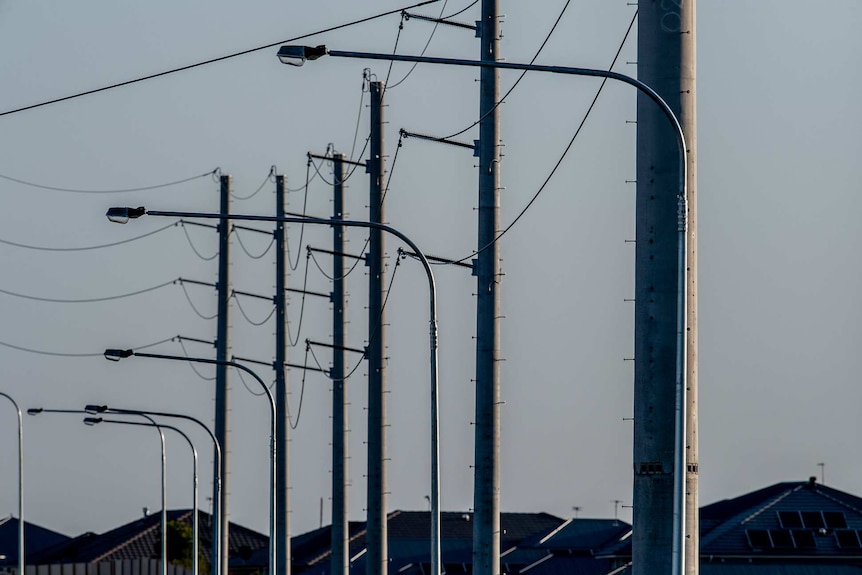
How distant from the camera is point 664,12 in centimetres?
2566

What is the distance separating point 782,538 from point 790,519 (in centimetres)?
212

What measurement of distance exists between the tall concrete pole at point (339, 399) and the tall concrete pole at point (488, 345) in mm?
15148

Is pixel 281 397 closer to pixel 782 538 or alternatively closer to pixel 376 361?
pixel 376 361

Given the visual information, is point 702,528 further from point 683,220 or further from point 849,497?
point 683,220

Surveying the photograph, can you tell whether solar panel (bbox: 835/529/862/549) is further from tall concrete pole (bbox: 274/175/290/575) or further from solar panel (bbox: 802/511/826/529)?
tall concrete pole (bbox: 274/175/290/575)

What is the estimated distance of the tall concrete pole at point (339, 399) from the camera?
5141cm

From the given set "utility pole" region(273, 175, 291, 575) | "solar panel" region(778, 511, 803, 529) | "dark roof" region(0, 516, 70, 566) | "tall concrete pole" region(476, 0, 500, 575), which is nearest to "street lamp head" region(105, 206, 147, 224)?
"tall concrete pole" region(476, 0, 500, 575)

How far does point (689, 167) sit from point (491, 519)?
371 inches

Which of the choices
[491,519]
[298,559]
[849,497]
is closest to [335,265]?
[491,519]

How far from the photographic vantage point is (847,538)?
285ft

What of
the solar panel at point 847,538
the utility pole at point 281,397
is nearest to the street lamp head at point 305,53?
the utility pole at point 281,397

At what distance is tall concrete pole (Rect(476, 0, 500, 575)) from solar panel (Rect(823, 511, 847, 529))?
5564cm

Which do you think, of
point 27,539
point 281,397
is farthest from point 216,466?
point 27,539

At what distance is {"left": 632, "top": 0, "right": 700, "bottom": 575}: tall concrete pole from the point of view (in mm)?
25156
